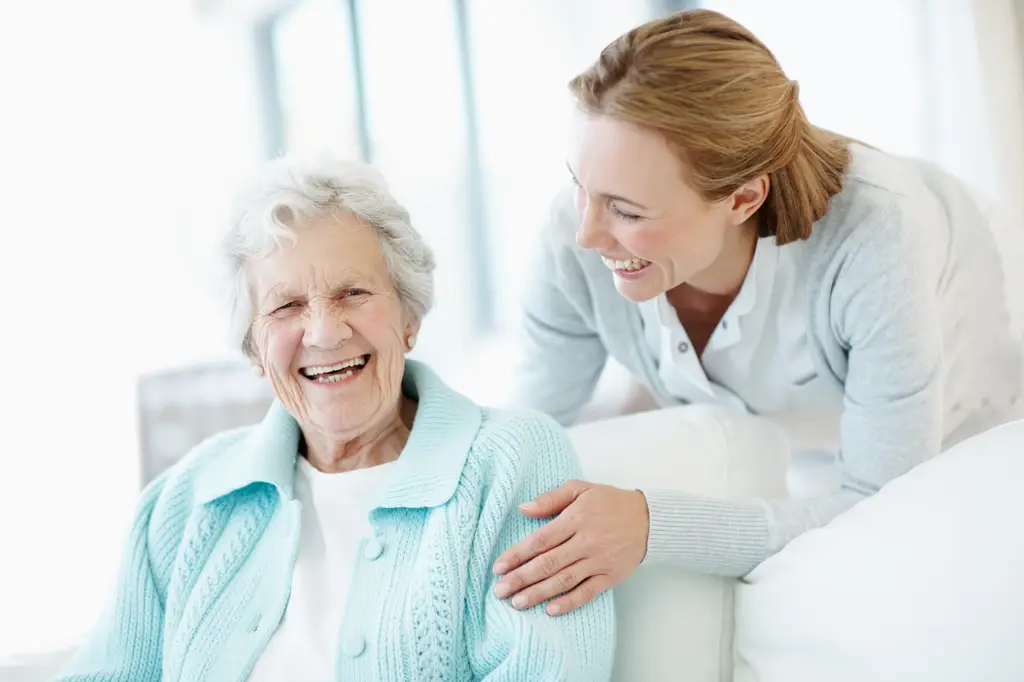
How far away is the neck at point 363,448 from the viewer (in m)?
1.59

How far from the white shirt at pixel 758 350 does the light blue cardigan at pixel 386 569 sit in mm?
364

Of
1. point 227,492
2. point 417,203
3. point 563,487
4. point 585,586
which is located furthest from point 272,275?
point 417,203

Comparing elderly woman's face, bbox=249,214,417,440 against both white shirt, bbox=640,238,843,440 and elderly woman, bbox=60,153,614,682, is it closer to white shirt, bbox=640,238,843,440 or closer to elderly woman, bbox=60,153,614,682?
elderly woman, bbox=60,153,614,682

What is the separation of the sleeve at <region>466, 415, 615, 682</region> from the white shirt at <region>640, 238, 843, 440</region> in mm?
362

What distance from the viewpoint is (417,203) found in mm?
3547

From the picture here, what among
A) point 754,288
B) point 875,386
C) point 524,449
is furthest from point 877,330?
point 524,449

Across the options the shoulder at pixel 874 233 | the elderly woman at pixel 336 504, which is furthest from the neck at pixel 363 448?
the shoulder at pixel 874 233

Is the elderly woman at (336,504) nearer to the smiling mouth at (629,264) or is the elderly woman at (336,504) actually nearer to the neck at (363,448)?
the neck at (363,448)

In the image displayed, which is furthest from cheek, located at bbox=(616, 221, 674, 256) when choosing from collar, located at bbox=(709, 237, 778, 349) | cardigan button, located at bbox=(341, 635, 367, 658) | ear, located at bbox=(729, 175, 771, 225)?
cardigan button, located at bbox=(341, 635, 367, 658)

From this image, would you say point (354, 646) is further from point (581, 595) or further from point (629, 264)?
point (629, 264)

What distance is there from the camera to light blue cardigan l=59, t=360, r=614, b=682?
1.32 m

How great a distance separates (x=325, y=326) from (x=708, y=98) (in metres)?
0.63

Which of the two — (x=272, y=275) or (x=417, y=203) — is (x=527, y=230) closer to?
(x=417, y=203)

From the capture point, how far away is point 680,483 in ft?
5.33
